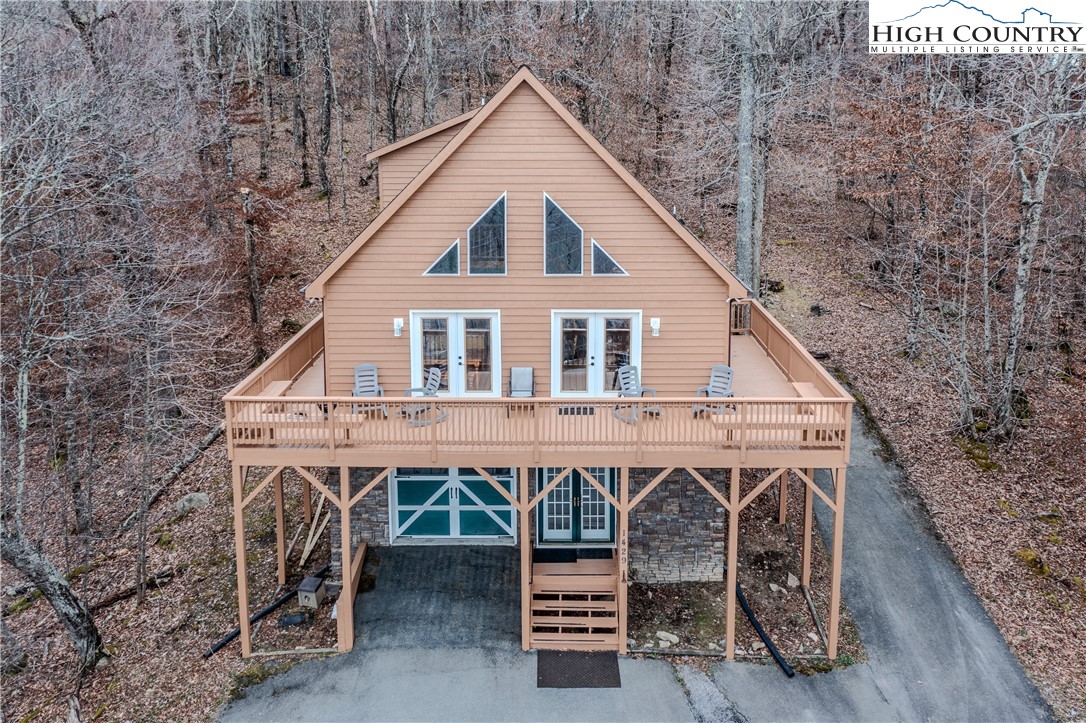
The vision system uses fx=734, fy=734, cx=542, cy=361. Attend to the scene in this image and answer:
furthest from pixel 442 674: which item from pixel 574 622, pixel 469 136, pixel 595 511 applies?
pixel 469 136

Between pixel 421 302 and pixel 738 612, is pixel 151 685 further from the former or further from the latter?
pixel 738 612

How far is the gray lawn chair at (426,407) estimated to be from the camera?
11.1 metres

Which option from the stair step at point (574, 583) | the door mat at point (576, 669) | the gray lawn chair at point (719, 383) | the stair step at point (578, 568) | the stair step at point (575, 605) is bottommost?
the door mat at point (576, 669)

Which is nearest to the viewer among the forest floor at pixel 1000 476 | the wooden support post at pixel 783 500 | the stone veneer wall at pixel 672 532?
the forest floor at pixel 1000 476

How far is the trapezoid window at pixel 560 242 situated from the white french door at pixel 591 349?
77cm

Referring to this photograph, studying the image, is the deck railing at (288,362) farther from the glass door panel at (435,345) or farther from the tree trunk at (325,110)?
the tree trunk at (325,110)

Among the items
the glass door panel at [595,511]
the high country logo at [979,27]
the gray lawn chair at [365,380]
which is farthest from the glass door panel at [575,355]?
the high country logo at [979,27]

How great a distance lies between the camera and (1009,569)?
521 inches

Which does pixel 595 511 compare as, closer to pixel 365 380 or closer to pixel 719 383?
pixel 719 383

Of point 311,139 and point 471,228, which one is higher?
point 311,139

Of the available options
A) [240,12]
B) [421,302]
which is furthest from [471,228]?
[240,12]

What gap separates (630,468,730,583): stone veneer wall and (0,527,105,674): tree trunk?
888 cm

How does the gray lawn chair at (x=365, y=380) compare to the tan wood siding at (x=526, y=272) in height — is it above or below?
below

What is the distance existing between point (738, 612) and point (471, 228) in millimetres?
7867
